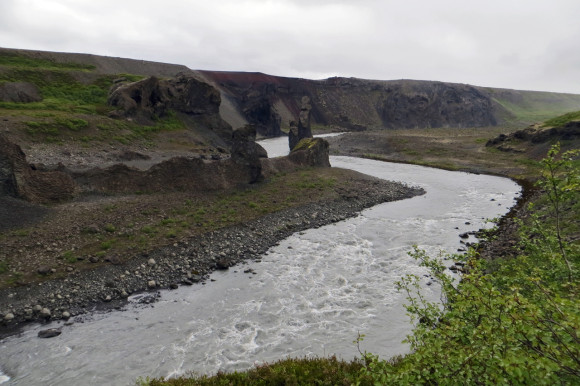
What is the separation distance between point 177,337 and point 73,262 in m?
10.1

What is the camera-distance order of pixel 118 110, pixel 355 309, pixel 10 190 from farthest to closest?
pixel 118 110
pixel 10 190
pixel 355 309

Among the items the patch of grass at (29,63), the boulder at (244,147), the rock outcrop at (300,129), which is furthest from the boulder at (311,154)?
the patch of grass at (29,63)

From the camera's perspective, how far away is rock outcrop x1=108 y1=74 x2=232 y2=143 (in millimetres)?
77688

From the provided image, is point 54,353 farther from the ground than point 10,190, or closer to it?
closer to it

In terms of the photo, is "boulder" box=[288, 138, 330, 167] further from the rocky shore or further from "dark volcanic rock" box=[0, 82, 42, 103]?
"dark volcanic rock" box=[0, 82, 42, 103]

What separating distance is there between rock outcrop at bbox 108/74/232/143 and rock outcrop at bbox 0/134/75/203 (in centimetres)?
4665

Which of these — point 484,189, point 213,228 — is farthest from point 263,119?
point 213,228

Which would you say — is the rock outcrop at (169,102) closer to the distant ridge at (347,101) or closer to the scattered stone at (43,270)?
the scattered stone at (43,270)

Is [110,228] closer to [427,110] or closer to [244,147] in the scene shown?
[244,147]

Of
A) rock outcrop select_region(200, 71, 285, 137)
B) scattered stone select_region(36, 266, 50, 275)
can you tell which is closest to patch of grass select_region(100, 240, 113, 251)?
scattered stone select_region(36, 266, 50, 275)

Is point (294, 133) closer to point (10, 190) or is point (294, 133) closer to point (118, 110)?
point (118, 110)

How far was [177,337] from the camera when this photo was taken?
17781 millimetres

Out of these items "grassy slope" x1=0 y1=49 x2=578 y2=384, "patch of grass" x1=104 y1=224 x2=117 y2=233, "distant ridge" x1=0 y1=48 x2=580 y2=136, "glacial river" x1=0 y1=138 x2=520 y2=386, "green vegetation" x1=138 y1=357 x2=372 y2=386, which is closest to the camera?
"green vegetation" x1=138 y1=357 x2=372 y2=386

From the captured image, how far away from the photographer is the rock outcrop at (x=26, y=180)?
28266 mm
